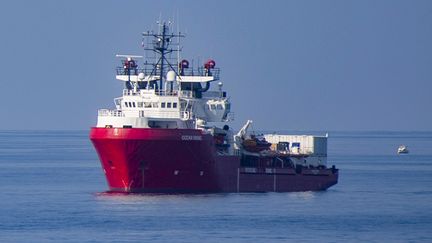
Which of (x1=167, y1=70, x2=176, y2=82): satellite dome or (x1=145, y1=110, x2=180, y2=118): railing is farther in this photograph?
(x1=167, y1=70, x2=176, y2=82): satellite dome

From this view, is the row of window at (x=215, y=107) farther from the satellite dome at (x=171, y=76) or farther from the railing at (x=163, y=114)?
the railing at (x=163, y=114)

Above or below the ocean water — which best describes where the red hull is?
above

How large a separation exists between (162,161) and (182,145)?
4.44ft

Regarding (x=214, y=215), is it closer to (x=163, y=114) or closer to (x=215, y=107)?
(x=163, y=114)

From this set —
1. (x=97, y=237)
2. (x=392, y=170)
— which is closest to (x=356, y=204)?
(x=97, y=237)

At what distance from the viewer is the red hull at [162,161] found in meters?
83.4

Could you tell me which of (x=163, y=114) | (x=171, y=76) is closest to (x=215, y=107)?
(x=171, y=76)

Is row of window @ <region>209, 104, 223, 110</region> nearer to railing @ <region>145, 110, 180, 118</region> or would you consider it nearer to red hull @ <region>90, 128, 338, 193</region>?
red hull @ <region>90, 128, 338, 193</region>

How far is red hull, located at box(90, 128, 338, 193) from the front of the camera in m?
83.4

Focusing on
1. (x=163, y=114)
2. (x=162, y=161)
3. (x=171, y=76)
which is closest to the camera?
(x=162, y=161)

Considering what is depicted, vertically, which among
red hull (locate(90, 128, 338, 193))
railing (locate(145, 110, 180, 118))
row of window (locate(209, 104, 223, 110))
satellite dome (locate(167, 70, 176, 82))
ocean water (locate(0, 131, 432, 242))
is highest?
satellite dome (locate(167, 70, 176, 82))

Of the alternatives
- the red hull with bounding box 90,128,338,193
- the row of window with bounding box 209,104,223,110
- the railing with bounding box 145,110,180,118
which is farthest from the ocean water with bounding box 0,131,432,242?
the row of window with bounding box 209,104,223,110

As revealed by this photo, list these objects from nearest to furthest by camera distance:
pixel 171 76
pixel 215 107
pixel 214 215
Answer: pixel 214 215 → pixel 171 76 → pixel 215 107

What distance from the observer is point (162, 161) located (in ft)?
276
